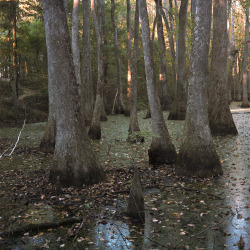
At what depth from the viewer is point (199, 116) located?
7.73m

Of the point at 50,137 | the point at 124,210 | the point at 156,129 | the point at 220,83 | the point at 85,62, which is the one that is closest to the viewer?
the point at 124,210

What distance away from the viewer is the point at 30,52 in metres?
28.3

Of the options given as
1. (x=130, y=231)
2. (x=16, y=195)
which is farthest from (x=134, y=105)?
(x=130, y=231)

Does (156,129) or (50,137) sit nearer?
(156,129)

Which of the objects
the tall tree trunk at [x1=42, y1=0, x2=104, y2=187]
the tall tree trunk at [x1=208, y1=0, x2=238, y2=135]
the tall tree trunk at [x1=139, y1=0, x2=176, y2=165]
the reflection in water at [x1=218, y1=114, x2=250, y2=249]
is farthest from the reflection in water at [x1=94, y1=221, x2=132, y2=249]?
the tall tree trunk at [x1=208, y1=0, x2=238, y2=135]

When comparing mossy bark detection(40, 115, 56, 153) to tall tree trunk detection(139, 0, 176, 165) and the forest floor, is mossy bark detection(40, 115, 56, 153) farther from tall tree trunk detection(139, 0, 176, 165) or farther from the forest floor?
tall tree trunk detection(139, 0, 176, 165)

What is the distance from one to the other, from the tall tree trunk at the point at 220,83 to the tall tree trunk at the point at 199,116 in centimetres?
574

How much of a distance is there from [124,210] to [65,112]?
2739mm

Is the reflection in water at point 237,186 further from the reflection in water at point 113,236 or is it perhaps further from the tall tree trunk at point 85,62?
the tall tree trunk at point 85,62

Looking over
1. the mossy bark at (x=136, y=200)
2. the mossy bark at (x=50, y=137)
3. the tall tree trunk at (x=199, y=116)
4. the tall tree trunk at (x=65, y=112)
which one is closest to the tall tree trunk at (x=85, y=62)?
the mossy bark at (x=50, y=137)

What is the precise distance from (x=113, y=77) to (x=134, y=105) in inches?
671

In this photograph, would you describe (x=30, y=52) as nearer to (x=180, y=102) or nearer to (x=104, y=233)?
(x=180, y=102)

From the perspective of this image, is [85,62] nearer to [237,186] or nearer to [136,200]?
[237,186]

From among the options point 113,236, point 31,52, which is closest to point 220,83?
point 113,236
